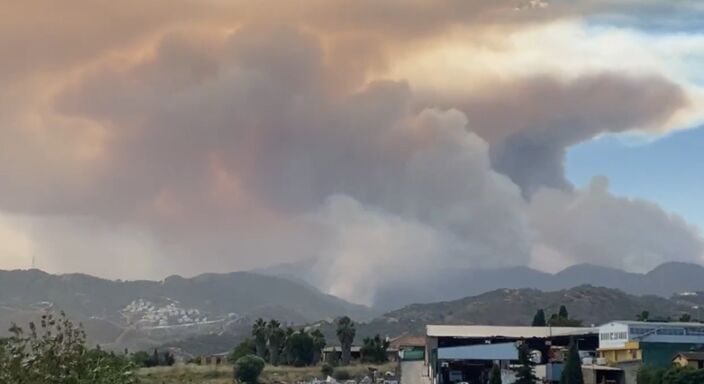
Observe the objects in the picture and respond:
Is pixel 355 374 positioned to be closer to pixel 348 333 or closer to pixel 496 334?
pixel 348 333

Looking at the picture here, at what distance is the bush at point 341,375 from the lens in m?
90.1

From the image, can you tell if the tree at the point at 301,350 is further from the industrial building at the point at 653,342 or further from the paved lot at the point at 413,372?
the industrial building at the point at 653,342

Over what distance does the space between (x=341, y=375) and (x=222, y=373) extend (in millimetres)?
12747

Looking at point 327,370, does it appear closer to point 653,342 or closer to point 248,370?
point 248,370

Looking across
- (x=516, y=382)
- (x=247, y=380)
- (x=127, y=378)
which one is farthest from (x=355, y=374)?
(x=127, y=378)

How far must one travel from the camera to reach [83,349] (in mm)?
22297

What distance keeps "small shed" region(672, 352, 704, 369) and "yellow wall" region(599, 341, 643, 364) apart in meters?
5.35

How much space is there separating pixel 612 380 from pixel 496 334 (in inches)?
1050

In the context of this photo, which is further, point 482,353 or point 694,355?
point 482,353

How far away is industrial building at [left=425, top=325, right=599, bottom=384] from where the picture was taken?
93438 millimetres

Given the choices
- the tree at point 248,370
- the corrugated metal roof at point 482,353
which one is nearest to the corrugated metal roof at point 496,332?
the corrugated metal roof at point 482,353

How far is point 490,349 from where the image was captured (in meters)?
96.1

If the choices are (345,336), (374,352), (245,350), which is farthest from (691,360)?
(245,350)

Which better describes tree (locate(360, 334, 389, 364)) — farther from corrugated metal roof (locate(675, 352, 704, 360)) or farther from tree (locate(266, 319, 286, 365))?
corrugated metal roof (locate(675, 352, 704, 360))
